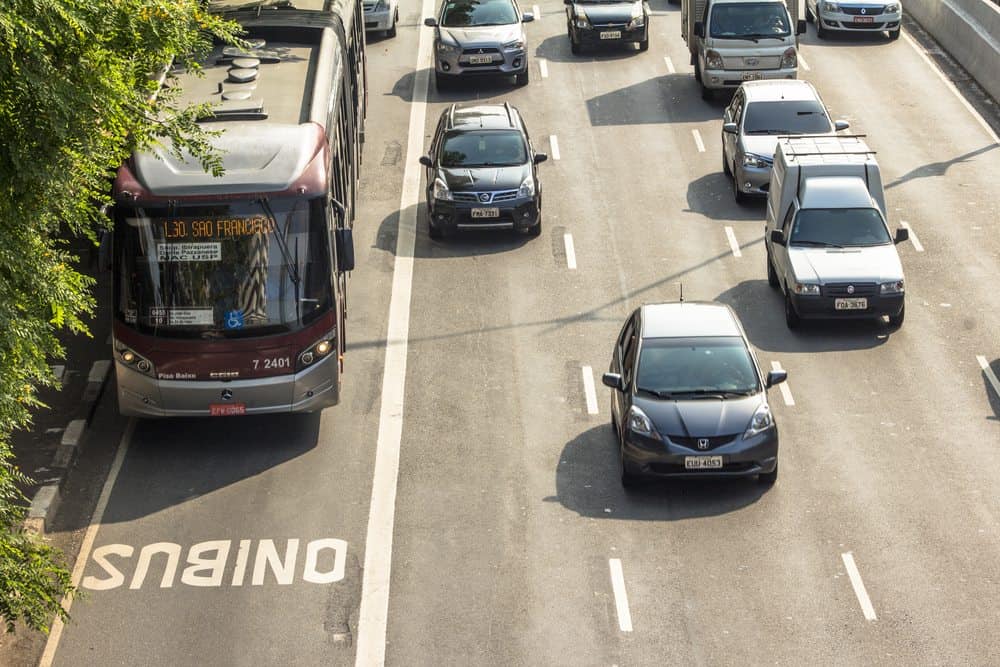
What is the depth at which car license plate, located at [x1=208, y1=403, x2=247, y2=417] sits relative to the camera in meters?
18.3

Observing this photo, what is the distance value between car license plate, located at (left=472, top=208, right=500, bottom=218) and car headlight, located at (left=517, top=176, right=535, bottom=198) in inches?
18.7

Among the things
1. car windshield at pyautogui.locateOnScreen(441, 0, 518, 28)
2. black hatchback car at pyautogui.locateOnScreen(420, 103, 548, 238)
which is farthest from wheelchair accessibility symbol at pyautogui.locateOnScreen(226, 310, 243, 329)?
car windshield at pyautogui.locateOnScreen(441, 0, 518, 28)

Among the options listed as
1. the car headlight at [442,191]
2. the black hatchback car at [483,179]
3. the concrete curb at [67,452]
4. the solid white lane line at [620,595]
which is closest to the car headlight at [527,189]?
the black hatchback car at [483,179]

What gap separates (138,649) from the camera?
14773 mm

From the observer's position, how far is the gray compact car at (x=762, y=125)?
90.2ft

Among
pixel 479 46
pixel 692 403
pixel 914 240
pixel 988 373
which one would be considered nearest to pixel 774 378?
pixel 692 403

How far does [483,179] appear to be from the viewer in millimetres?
26547

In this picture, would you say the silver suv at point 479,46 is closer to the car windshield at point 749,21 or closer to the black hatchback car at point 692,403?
the car windshield at point 749,21

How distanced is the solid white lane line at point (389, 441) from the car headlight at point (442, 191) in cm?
92

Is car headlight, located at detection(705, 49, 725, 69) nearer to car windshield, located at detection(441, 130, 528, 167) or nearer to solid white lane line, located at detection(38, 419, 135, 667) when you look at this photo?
car windshield, located at detection(441, 130, 528, 167)

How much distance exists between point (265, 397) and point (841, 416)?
23.0ft

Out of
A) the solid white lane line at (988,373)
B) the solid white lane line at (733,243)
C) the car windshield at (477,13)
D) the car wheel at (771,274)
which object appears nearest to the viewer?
the solid white lane line at (988,373)

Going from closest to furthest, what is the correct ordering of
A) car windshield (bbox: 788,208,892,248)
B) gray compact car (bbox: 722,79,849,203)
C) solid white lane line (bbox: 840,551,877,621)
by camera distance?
solid white lane line (bbox: 840,551,877,621), car windshield (bbox: 788,208,892,248), gray compact car (bbox: 722,79,849,203)

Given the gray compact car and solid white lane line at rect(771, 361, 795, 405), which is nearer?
solid white lane line at rect(771, 361, 795, 405)
